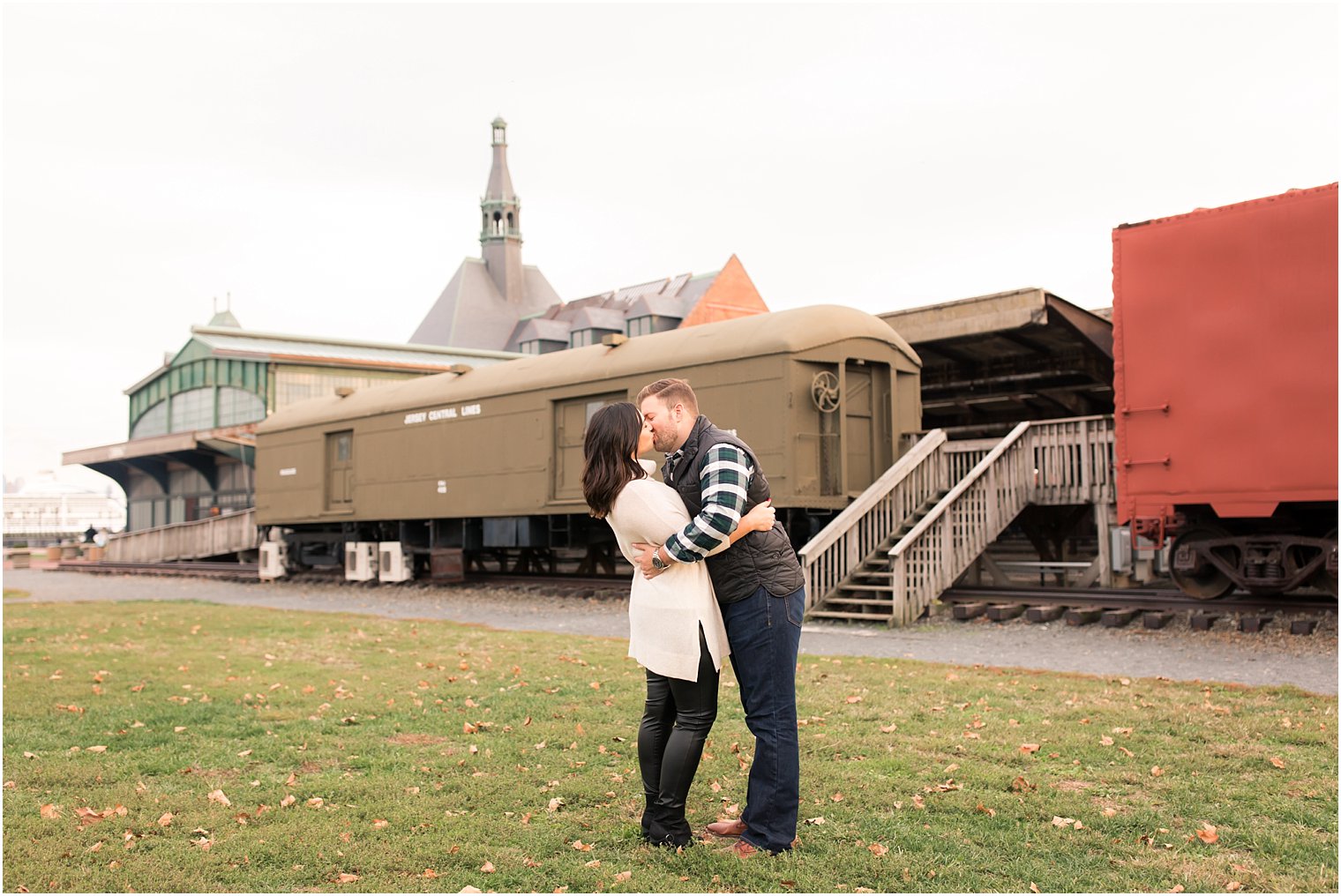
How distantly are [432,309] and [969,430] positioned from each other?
57.5 meters

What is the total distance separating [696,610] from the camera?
4375 mm

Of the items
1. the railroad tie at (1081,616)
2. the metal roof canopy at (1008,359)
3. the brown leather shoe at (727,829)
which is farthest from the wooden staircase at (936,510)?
the brown leather shoe at (727,829)

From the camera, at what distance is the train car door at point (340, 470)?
73.4ft

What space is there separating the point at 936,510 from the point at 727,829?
352 inches

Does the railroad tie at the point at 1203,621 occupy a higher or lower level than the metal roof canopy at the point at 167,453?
lower

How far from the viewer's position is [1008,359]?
1967 cm

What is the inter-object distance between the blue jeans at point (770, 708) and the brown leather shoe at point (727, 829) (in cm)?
18

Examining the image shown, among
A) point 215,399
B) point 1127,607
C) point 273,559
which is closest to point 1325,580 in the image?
point 1127,607

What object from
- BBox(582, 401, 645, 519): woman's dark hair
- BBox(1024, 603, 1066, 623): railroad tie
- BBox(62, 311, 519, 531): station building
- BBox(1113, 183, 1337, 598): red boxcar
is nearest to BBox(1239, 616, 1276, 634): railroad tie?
BBox(1113, 183, 1337, 598): red boxcar

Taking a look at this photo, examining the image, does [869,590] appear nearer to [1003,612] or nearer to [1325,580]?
[1003,612]

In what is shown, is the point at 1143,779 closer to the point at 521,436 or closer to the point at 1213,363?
the point at 1213,363

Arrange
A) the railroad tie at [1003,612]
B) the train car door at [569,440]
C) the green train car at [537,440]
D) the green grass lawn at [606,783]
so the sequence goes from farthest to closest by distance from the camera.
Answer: the train car door at [569,440] < the green train car at [537,440] < the railroad tie at [1003,612] < the green grass lawn at [606,783]

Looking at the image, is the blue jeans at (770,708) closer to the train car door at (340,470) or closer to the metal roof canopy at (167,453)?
the train car door at (340,470)

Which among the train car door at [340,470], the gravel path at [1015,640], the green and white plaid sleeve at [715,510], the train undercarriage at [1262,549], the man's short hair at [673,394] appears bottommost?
the gravel path at [1015,640]
